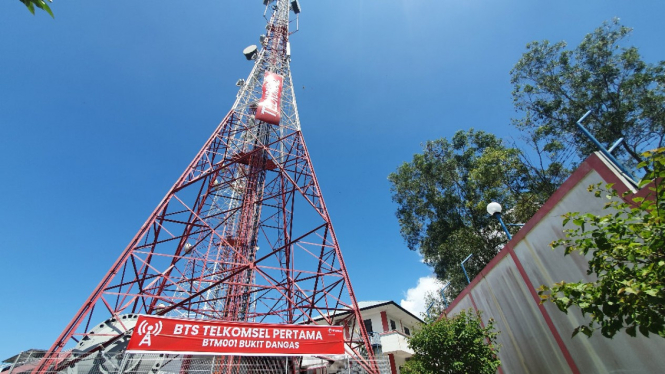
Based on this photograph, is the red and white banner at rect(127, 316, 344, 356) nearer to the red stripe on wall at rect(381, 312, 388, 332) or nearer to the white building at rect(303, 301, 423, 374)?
the white building at rect(303, 301, 423, 374)

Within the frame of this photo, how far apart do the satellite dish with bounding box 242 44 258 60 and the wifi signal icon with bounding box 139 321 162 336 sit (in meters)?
16.5

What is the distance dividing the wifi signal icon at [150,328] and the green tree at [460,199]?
17293 millimetres

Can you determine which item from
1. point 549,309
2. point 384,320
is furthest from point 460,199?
point 549,309

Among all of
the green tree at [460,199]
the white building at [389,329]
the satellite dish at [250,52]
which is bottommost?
the white building at [389,329]

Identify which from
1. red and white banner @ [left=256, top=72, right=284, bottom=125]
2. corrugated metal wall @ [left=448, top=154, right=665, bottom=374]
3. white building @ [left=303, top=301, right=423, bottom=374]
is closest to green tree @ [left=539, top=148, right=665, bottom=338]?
corrugated metal wall @ [left=448, top=154, right=665, bottom=374]

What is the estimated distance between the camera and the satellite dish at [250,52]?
18.5 metres

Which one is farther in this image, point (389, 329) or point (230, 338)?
point (389, 329)

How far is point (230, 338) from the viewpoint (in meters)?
7.33

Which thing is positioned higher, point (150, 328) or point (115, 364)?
point (150, 328)

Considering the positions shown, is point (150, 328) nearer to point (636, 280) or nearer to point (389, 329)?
point (636, 280)

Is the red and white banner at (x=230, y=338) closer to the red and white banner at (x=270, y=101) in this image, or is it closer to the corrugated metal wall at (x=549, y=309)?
the corrugated metal wall at (x=549, y=309)

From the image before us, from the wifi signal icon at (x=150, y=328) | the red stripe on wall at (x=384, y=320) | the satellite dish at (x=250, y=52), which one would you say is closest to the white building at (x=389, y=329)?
the red stripe on wall at (x=384, y=320)

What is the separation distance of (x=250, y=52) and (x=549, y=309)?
63.5 ft

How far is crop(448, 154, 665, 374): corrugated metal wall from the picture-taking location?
5520 mm
